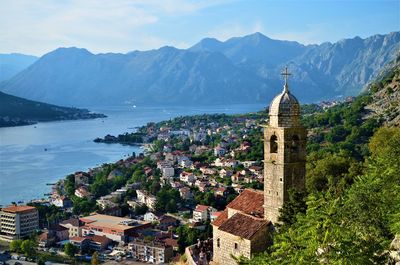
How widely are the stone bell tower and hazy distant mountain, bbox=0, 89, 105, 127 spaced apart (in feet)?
351

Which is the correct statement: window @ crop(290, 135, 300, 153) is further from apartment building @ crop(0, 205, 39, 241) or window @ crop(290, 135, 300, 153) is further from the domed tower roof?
apartment building @ crop(0, 205, 39, 241)

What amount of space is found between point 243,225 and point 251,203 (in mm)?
957

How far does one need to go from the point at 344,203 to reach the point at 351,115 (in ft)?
111

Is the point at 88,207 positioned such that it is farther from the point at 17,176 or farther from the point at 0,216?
the point at 17,176

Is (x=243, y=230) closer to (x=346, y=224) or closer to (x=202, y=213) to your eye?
(x=346, y=224)

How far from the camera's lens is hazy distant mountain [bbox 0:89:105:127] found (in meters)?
115

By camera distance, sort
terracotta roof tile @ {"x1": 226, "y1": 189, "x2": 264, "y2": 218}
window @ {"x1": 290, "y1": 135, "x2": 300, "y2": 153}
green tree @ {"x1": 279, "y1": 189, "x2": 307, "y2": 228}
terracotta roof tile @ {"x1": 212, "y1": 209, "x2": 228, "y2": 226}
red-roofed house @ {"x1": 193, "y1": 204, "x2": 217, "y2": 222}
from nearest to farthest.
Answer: green tree @ {"x1": 279, "y1": 189, "x2": 307, "y2": 228} → window @ {"x1": 290, "y1": 135, "x2": 300, "y2": 153} → terracotta roof tile @ {"x1": 226, "y1": 189, "x2": 264, "y2": 218} → terracotta roof tile @ {"x1": 212, "y1": 209, "x2": 228, "y2": 226} → red-roofed house @ {"x1": 193, "y1": 204, "x2": 217, "y2": 222}

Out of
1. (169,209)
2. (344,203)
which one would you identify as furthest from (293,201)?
(169,209)

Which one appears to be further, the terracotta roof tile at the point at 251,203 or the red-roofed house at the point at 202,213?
the red-roofed house at the point at 202,213

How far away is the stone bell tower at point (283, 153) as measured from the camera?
10.7m

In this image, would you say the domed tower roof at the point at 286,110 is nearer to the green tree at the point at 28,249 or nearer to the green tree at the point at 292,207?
the green tree at the point at 292,207

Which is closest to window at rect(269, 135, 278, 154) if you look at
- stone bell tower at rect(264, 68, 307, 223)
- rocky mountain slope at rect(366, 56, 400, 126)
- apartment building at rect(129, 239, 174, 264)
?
stone bell tower at rect(264, 68, 307, 223)

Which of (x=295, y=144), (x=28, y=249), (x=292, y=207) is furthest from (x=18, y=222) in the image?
(x=292, y=207)

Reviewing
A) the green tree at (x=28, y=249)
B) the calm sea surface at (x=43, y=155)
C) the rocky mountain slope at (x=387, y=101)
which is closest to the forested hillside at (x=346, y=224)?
the rocky mountain slope at (x=387, y=101)
